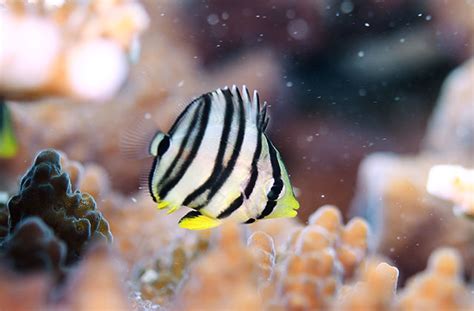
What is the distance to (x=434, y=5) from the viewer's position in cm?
529

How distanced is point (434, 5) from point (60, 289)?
203 inches

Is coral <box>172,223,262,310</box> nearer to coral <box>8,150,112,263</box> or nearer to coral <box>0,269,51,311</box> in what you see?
coral <box>0,269,51,311</box>

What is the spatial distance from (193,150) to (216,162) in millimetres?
63

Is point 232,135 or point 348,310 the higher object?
point 232,135

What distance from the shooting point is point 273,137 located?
4879 mm

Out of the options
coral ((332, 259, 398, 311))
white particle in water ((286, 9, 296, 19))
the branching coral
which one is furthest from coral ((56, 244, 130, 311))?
white particle in water ((286, 9, 296, 19))

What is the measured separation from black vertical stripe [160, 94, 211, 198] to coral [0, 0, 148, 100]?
4.42 ft

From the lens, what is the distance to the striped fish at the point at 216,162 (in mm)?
1354

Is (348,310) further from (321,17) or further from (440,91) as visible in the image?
(440,91)

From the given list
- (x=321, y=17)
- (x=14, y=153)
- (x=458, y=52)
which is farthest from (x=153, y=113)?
(x=458, y=52)

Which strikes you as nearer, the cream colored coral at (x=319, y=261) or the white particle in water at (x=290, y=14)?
the cream colored coral at (x=319, y=261)

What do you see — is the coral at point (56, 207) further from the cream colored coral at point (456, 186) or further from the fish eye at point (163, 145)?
the cream colored coral at point (456, 186)


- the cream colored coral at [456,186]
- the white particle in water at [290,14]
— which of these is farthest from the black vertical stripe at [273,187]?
the white particle in water at [290,14]

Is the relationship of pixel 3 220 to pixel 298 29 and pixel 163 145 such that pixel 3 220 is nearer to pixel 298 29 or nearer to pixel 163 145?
pixel 163 145
